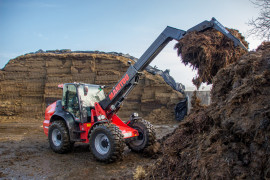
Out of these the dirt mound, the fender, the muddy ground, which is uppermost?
the dirt mound

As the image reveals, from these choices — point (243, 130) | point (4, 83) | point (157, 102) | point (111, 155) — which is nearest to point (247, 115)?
point (243, 130)

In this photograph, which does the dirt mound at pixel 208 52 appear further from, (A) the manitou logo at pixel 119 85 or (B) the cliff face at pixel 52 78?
(B) the cliff face at pixel 52 78

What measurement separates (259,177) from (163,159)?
1.62 metres

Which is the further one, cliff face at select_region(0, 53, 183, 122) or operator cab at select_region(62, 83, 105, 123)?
cliff face at select_region(0, 53, 183, 122)

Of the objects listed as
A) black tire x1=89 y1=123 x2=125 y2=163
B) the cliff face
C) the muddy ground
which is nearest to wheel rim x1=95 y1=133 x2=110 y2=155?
black tire x1=89 y1=123 x2=125 y2=163

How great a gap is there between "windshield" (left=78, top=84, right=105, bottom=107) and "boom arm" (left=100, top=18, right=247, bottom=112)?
16.0 inches

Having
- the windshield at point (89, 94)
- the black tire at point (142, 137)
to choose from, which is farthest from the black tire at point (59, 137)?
the black tire at point (142, 137)

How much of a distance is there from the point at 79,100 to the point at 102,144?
5.12 ft

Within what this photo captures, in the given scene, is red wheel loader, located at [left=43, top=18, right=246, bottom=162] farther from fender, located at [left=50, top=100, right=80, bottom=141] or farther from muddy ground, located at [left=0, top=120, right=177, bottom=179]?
muddy ground, located at [left=0, top=120, right=177, bottom=179]

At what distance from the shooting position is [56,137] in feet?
22.9

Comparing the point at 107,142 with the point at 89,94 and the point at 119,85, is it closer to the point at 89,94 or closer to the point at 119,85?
the point at 119,85

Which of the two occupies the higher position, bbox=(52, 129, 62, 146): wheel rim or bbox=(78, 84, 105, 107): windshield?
bbox=(78, 84, 105, 107): windshield

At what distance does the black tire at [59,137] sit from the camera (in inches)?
256

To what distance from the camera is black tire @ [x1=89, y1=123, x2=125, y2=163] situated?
5373 millimetres
